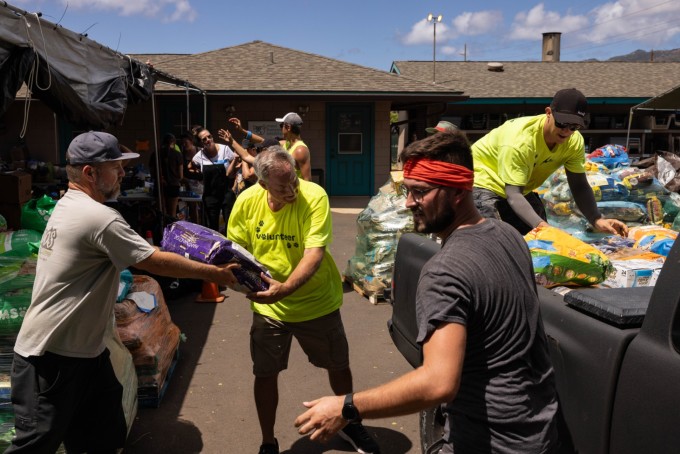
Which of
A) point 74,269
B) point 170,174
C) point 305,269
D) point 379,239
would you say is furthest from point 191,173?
point 74,269

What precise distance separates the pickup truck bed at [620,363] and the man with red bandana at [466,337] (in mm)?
166

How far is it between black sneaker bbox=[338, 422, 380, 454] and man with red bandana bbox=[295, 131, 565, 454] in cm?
178

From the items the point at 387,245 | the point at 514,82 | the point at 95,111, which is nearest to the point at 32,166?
the point at 95,111

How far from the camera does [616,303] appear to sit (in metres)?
2.18

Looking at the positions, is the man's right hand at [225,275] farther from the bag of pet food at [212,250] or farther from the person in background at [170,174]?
the person in background at [170,174]

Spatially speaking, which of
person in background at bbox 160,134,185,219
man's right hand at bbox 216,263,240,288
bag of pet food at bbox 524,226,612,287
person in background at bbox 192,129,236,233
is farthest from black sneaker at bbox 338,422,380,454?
person in background at bbox 160,134,185,219

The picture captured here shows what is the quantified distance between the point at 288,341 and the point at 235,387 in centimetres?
141

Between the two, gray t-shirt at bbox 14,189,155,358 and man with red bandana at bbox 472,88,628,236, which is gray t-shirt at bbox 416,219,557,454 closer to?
gray t-shirt at bbox 14,189,155,358

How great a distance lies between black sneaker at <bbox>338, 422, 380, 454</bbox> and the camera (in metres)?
3.79

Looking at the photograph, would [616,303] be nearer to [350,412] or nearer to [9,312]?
[350,412]

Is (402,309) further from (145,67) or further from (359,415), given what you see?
(145,67)

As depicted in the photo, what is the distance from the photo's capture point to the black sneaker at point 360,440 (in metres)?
3.79

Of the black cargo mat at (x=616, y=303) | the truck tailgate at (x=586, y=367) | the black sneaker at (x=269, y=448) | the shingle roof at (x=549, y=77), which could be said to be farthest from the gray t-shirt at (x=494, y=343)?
the shingle roof at (x=549, y=77)

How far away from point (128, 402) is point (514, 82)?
21.2 metres
